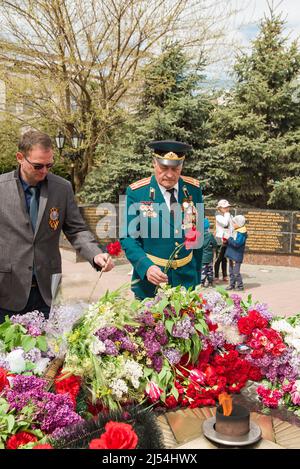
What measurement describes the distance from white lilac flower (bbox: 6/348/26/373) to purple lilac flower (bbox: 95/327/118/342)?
0.32 meters

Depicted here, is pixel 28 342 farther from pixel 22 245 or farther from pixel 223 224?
pixel 223 224

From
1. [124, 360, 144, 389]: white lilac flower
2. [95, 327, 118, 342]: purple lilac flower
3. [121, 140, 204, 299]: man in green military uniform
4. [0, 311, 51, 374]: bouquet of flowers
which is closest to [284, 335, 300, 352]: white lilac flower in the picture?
[124, 360, 144, 389]: white lilac flower

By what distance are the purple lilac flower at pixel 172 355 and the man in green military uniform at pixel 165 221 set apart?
1.02 m

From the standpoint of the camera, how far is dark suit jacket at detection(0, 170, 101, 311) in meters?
2.71

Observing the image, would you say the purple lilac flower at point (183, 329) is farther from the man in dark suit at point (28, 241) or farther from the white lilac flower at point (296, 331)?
the man in dark suit at point (28, 241)

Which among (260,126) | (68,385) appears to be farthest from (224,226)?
(68,385)

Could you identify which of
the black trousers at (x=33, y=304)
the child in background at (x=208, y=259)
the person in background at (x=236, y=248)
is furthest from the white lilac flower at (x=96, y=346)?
the person in background at (x=236, y=248)

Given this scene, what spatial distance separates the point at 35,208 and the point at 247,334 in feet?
4.60

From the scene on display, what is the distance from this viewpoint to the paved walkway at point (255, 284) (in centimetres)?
202

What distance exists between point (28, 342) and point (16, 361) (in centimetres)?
13

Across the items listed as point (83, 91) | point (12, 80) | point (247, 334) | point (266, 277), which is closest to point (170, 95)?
point (83, 91)

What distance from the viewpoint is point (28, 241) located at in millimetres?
2727

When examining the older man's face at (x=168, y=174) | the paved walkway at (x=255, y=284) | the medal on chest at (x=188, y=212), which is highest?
the older man's face at (x=168, y=174)

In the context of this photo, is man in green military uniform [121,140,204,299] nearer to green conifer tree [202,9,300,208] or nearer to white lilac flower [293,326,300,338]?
white lilac flower [293,326,300,338]
